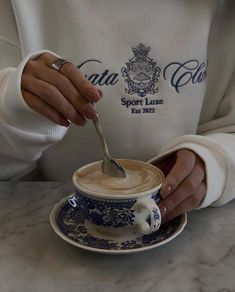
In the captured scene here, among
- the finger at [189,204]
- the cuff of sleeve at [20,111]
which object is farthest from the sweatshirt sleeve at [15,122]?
the finger at [189,204]

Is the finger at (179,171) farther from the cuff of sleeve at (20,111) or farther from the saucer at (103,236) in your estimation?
the cuff of sleeve at (20,111)

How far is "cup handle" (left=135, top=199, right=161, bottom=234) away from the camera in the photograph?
576mm

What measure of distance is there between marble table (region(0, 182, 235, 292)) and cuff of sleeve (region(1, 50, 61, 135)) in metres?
0.12

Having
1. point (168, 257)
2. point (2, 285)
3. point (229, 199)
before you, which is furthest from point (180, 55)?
point (2, 285)

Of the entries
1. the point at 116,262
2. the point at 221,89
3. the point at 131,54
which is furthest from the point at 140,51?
the point at 116,262

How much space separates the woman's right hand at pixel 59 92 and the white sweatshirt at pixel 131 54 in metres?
0.15

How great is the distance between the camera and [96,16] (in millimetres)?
839

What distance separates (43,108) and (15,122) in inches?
3.2

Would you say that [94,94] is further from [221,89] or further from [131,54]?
[221,89]

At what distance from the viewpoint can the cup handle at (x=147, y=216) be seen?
58cm

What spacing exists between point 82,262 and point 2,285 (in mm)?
92

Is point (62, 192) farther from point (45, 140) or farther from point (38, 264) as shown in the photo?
point (38, 264)

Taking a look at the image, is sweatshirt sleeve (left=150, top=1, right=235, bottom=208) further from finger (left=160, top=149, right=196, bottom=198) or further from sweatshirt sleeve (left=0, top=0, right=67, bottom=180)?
sweatshirt sleeve (left=0, top=0, right=67, bottom=180)

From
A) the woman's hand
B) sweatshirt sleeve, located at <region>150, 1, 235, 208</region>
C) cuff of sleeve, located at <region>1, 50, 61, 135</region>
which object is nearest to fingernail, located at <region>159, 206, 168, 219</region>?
the woman's hand
